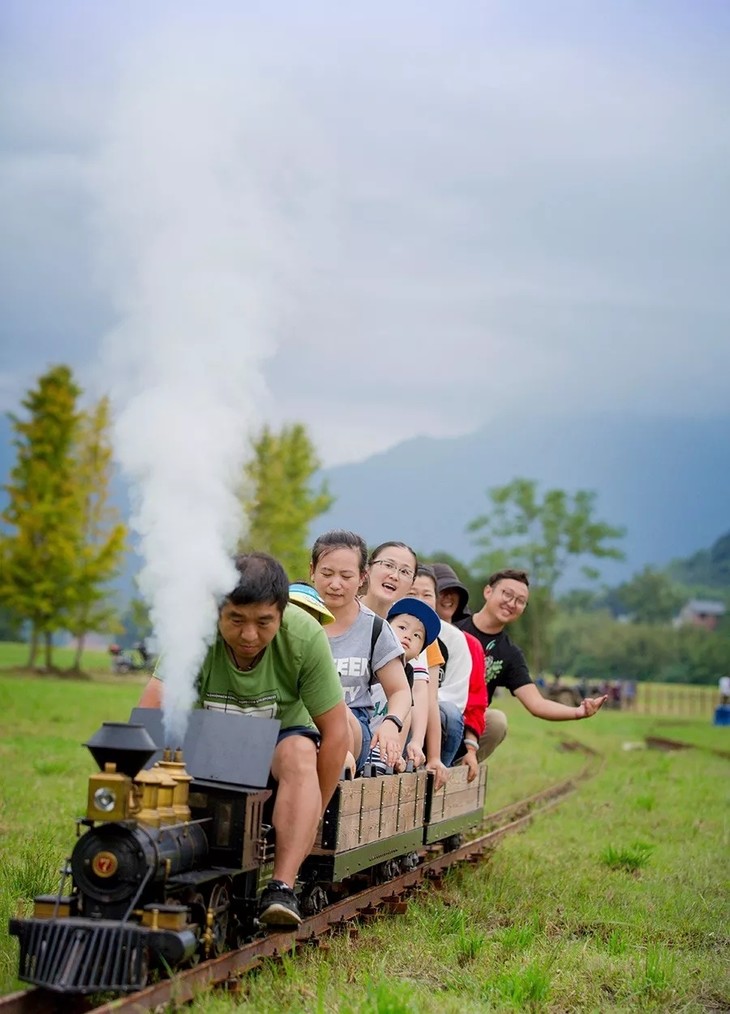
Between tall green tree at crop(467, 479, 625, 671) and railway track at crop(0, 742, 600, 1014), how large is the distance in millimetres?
65994

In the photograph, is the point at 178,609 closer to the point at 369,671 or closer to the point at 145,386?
the point at 145,386

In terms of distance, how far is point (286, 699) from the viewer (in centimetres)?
554

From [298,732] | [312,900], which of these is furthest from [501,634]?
[298,732]

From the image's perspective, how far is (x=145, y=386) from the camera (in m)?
5.39

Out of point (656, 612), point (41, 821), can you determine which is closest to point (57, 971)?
point (41, 821)

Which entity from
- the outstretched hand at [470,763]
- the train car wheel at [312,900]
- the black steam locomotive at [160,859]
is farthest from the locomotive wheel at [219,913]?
the outstretched hand at [470,763]

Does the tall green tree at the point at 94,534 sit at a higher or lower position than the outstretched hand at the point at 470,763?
higher

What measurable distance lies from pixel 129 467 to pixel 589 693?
44.7 m

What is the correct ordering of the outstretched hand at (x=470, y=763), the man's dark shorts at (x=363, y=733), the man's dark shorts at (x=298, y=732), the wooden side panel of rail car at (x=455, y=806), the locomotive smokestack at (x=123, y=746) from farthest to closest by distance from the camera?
the outstretched hand at (x=470, y=763) < the wooden side panel of rail car at (x=455, y=806) < the man's dark shorts at (x=363, y=733) < the man's dark shorts at (x=298, y=732) < the locomotive smokestack at (x=123, y=746)

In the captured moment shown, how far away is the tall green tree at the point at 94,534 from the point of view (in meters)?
38.0

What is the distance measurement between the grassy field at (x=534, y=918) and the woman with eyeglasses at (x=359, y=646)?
95 centimetres

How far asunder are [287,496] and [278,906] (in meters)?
40.9

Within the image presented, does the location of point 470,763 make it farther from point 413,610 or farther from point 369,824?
point 369,824

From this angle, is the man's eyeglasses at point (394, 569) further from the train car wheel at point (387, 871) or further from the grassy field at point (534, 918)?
the grassy field at point (534, 918)
